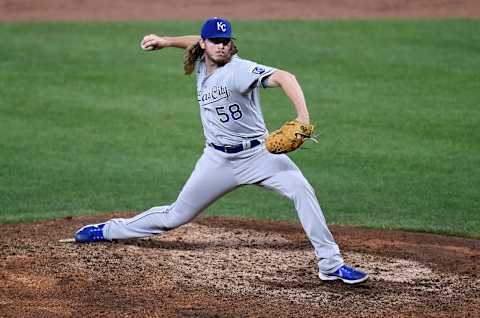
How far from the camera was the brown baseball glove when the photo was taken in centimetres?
639

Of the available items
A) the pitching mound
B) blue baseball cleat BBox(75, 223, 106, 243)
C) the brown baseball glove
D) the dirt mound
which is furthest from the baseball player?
the dirt mound

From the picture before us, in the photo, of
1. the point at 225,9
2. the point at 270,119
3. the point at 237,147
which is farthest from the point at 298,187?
the point at 225,9

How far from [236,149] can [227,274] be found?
94 centimetres

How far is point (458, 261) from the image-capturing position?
25.6ft

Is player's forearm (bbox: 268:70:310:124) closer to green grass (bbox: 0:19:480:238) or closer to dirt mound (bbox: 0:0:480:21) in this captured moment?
green grass (bbox: 0:19:480:238)

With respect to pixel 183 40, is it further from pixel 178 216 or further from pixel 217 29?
pixel 178 216

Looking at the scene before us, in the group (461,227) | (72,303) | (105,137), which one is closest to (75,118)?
(105,137)

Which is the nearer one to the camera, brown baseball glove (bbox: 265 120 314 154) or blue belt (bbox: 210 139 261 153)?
brown baseball glove (bbox: 265 120 314 154)

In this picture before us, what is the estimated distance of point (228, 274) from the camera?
7250 mm

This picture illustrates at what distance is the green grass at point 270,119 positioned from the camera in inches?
391

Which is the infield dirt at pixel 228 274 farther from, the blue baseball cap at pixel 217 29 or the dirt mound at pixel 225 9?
the dirt mound at pixel 225 9

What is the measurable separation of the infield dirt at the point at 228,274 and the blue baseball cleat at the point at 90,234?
0.23 ft

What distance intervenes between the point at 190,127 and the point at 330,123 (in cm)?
179

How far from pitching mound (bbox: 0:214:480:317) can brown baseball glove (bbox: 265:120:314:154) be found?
107 cm
